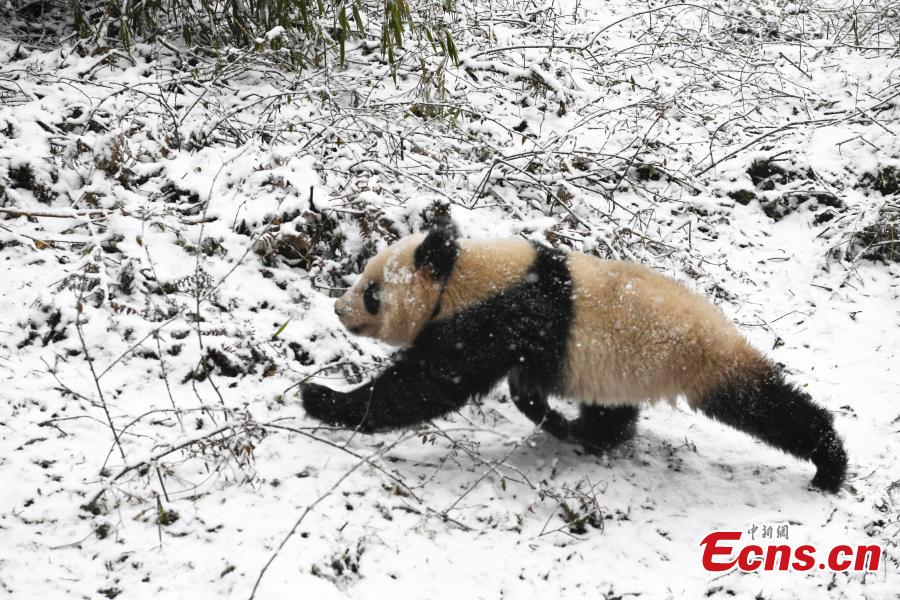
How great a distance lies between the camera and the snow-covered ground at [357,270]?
124 inches

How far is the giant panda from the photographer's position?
3713 millimetres

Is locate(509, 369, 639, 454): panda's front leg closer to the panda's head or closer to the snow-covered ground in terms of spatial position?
the snow-covered ground

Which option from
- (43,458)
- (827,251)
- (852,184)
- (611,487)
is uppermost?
(852,184)

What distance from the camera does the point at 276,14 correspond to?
7.08 meters

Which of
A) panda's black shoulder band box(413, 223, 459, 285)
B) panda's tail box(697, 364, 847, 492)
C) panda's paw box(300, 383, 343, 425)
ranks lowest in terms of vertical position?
panda's paw box(300, 383, 343, 425)

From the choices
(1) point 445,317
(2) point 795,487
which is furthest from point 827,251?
(1) point 445,317

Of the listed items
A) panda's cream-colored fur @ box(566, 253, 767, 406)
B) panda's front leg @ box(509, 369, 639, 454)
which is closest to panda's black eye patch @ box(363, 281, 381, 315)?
panda's front leg @ box(509, 369, 639, 454)

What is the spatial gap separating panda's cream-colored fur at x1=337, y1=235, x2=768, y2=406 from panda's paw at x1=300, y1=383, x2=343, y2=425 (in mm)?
518

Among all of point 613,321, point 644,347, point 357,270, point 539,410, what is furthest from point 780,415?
point 357,270

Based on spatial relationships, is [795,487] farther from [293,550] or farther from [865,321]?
[293,550]

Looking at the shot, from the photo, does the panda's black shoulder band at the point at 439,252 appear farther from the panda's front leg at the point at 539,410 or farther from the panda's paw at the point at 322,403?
the panda's paw at the point at 322,403

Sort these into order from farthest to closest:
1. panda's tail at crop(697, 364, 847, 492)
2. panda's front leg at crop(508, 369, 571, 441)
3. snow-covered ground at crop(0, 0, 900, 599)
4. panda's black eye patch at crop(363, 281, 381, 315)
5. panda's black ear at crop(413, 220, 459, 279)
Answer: panda's front leg at crop(508, 369, 571, 441)
panda's black eye patch at crop(363, 281, 381, 315)
panda's black ear at crop(413, 220, 459, 279)
panda's tail at crop(697, 364, 847, 492)
snow-covered ground at crop(0, 0, 900, 599)

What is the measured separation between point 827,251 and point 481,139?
3254mm

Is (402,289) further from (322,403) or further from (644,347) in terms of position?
(644,347)
